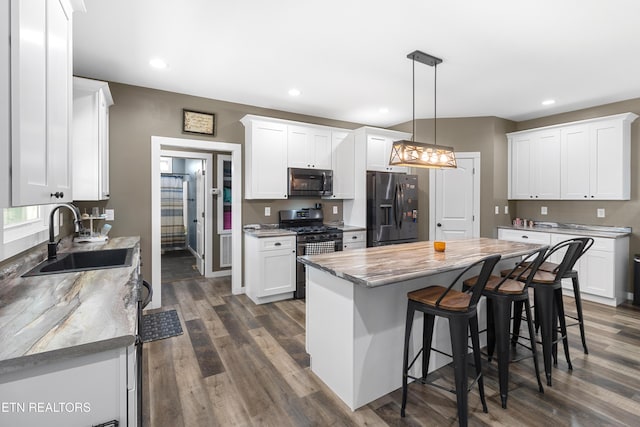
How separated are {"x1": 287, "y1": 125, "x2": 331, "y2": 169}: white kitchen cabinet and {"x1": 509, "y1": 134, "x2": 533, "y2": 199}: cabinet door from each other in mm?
2969

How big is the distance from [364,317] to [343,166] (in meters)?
3.23

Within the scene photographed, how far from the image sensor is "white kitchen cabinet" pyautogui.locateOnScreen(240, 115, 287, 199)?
166 inches

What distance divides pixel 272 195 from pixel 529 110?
3968 mm

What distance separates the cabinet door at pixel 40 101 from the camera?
1.01 metres

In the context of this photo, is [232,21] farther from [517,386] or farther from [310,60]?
[517,386]

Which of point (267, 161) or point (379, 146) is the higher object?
point (379, 146)

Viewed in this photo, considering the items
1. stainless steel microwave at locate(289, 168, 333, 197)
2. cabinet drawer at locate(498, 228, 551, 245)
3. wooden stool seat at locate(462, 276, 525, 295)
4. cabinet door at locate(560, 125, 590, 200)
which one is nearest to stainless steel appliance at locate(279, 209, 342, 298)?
stainless steel microwave at locate(289, 168, 333, 197)

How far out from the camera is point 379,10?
228 centimetres

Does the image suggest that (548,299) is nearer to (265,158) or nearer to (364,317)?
(364,317)

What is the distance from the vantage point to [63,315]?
117 centimetres

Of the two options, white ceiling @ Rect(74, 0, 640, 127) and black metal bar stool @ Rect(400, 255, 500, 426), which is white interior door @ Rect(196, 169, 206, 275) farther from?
black metal bar stool @ Rect(400, 255, 500, 426)

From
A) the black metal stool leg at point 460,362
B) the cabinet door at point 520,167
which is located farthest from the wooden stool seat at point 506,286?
the cabinet door at point 520,167

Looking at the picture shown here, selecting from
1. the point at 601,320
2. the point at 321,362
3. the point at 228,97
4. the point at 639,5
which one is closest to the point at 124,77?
the point at 228,97

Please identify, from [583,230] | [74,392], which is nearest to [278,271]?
[74,392]
